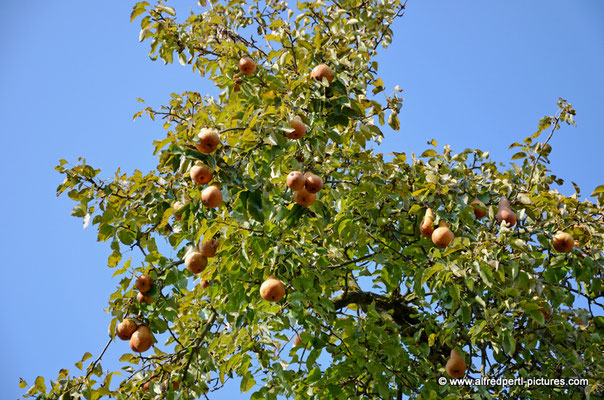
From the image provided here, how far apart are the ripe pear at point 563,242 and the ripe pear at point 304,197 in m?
1.77

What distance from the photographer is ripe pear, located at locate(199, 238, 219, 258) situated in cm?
374

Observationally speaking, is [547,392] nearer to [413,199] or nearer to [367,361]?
[367,361]

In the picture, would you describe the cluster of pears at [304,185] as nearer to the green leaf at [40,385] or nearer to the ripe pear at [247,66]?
the ripe pear at [247,66]

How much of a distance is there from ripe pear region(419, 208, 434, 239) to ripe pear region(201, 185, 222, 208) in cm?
163

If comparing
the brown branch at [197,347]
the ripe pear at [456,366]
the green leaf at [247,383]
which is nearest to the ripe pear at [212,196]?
the brown branch at [197,347]

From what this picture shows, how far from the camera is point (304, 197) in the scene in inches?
139

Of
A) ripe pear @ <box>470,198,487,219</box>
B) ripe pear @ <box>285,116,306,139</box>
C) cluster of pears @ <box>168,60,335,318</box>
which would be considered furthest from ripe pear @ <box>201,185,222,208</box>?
ripe pear @ <box>470,198,487,219</box>

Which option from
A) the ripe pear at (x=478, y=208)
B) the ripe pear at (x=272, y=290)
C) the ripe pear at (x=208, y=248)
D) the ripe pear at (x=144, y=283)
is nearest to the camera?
the ripe pear at (x=272, y=290)

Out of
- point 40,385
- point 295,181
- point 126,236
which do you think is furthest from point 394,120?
point 40,385

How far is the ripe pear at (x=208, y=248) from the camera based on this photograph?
3.74 metres

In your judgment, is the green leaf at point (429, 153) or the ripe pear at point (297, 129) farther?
the green leaf at point (429, 153)

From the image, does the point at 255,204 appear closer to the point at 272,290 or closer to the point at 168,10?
the point at 272,290

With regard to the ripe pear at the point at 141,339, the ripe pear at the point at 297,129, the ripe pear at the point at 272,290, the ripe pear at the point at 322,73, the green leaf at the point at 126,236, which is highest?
the ripe pear at the point at 322,73

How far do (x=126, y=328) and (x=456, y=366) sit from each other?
2419mm
